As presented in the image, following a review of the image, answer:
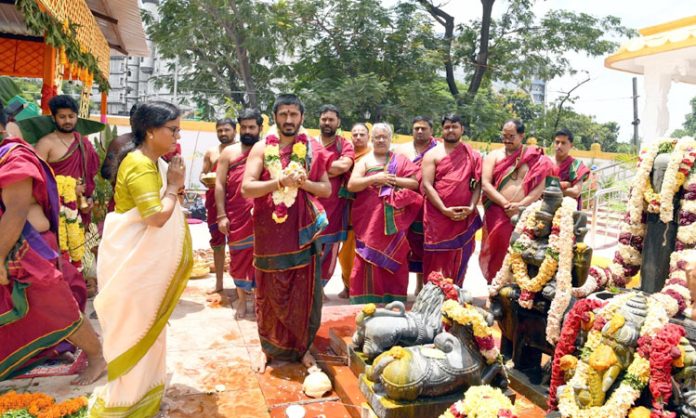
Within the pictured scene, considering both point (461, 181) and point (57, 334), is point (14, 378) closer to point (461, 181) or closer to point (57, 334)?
point (57, 334)

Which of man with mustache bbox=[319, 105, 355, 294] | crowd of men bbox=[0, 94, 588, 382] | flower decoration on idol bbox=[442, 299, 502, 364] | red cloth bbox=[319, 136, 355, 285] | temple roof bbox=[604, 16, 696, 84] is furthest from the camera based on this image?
temple roof bbox=[604, 16, 696, 84]

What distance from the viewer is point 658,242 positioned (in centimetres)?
353

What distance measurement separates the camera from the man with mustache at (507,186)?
17.7 ft

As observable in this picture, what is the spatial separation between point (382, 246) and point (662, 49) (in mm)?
5905

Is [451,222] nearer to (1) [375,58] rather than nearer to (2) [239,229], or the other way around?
(2) [239,229]

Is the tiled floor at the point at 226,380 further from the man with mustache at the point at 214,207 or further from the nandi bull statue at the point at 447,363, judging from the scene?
the man with mustache at the point at 214,207

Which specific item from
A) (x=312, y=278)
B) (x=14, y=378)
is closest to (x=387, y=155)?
(x=312, y=278)

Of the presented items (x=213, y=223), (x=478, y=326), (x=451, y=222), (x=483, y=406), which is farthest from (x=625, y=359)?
(x=213, y=223)

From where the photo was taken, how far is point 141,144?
9.52 ft

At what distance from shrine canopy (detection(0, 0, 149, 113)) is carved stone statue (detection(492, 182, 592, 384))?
4274 mm

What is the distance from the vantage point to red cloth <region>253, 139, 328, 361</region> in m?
3.75

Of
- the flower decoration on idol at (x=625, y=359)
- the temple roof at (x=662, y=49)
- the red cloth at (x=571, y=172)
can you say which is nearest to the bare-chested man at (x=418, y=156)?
the red cloth at (x=571, y=172)

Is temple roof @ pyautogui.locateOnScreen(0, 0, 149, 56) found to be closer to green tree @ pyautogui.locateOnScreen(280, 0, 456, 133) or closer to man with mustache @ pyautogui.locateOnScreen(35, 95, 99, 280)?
man with mustache @ pyautogui.locateOnScreen(35, 95, 99, 280)

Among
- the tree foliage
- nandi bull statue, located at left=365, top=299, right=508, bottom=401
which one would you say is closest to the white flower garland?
nandi bull statue, located at left=365, top=299, right=508, bottom=401
